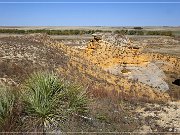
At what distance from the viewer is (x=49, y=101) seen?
29.7 feet

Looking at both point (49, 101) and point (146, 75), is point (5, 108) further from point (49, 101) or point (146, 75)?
point (146, 75)

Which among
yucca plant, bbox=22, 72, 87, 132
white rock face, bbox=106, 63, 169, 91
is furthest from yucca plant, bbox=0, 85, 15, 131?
white rock face, bbox=106, 63, 169, 91

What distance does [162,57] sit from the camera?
113 feet

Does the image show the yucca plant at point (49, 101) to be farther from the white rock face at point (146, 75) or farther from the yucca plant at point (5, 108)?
the white rock face at point (146, 75)

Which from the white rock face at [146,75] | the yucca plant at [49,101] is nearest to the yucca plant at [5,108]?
the yucca plant at [49,101]

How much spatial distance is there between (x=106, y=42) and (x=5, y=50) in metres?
8.90

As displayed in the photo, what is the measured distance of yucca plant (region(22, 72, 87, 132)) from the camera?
8.72 metres

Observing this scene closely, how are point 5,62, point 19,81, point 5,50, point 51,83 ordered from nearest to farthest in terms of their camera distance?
point 51,83 → point 19,81 → point 5,62 → point 5,50

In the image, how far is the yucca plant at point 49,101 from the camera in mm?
8719

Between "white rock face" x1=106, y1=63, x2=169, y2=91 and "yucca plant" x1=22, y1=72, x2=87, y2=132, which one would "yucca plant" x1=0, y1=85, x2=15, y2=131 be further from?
"white rock face" x1=106, y1=63, x2=169, y2=91

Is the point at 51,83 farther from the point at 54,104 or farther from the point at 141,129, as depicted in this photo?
the point at 141,129

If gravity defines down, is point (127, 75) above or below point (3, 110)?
below

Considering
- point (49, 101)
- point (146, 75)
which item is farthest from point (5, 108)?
point (146, 75)

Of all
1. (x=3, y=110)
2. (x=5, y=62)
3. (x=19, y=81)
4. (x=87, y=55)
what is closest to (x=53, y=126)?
(x=3, y=110)
